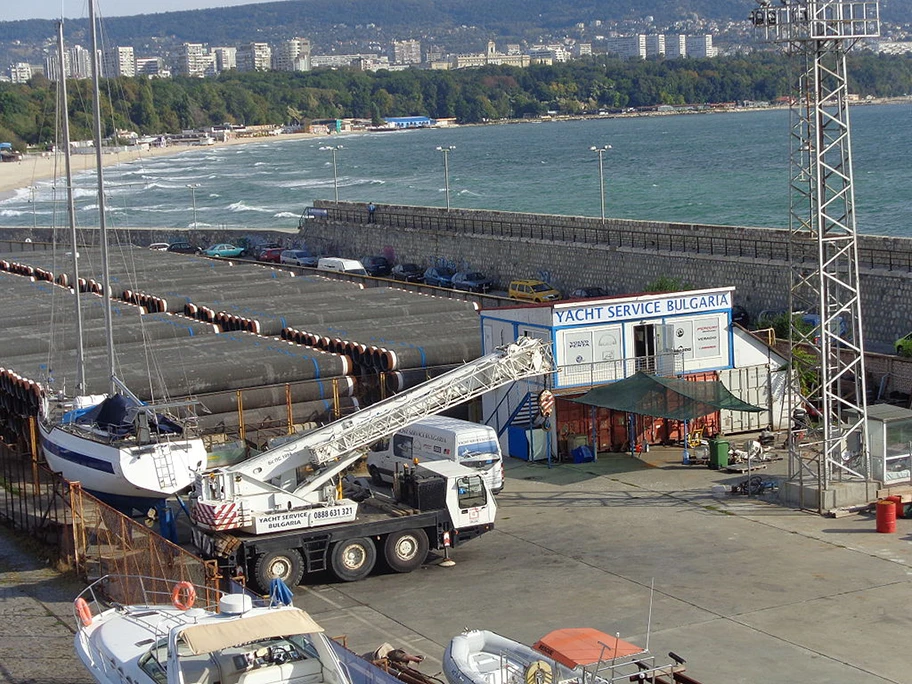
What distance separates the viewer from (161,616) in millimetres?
16984

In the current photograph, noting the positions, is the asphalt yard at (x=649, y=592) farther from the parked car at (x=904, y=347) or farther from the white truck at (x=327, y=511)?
the parked car at (x=904, y=347)

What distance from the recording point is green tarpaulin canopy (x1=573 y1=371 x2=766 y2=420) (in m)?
30.3

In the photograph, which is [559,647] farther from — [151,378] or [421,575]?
[151,378]

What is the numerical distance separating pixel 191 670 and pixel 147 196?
567ft

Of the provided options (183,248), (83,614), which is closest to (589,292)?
(183,248)

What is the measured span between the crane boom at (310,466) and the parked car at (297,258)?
49635 millimetres

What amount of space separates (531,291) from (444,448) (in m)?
32.3

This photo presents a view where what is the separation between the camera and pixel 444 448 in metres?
26.8

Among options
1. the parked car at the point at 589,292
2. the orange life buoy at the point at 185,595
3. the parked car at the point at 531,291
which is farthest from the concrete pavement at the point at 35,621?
the parked car at the point at 589,292

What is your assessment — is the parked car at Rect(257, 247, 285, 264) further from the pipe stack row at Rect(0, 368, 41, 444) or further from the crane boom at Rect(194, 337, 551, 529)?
the crane boom at Rect(194, 337, 551, 529)

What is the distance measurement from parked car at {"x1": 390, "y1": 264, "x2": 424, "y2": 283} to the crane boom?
138 ft

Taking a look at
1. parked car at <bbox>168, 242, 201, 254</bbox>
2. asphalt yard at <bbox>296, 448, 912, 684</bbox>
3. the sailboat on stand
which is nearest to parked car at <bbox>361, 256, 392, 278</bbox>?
parked car at <bbox>168, 242, 201, 254</bbox>

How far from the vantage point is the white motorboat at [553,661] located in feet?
49.0

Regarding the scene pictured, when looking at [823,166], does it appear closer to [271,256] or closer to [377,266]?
[377,266]
